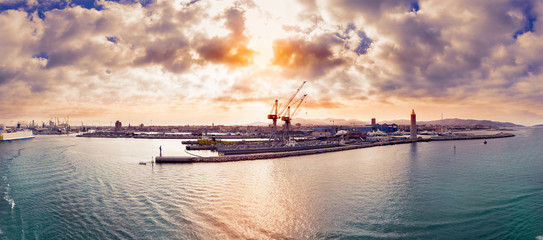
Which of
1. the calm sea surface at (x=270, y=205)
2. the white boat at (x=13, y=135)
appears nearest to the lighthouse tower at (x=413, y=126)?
the calm sea surface at (x=270, y=205)

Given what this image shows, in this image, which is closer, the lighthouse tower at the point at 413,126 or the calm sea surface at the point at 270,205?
the calm sea surface at the point at 270,205

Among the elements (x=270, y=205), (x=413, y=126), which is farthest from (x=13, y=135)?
(x=413, y=126)

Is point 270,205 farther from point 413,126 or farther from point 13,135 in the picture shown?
point 13,135

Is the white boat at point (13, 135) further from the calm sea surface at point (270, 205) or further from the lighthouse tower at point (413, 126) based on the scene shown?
the lighthouse tower at point (413, 126)

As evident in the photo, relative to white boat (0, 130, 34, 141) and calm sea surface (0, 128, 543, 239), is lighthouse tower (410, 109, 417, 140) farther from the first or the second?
white boat (0, 130, 34, 141)

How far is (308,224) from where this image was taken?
58.2 feet

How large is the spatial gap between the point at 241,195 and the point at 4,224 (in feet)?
58.1

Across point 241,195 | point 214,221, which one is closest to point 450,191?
point 241,195

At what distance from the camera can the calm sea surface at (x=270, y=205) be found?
16.8 metres

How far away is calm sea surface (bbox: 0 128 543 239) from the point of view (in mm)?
16797

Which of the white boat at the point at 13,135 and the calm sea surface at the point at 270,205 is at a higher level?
the white boat at the point at 13,135

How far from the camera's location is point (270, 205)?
22.1m

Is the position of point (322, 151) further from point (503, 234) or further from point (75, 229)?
point (75, 229)

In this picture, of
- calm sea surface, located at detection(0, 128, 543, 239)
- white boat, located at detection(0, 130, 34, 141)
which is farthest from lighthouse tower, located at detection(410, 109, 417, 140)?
white boat, located at detection(0, 130, 34, 141)
